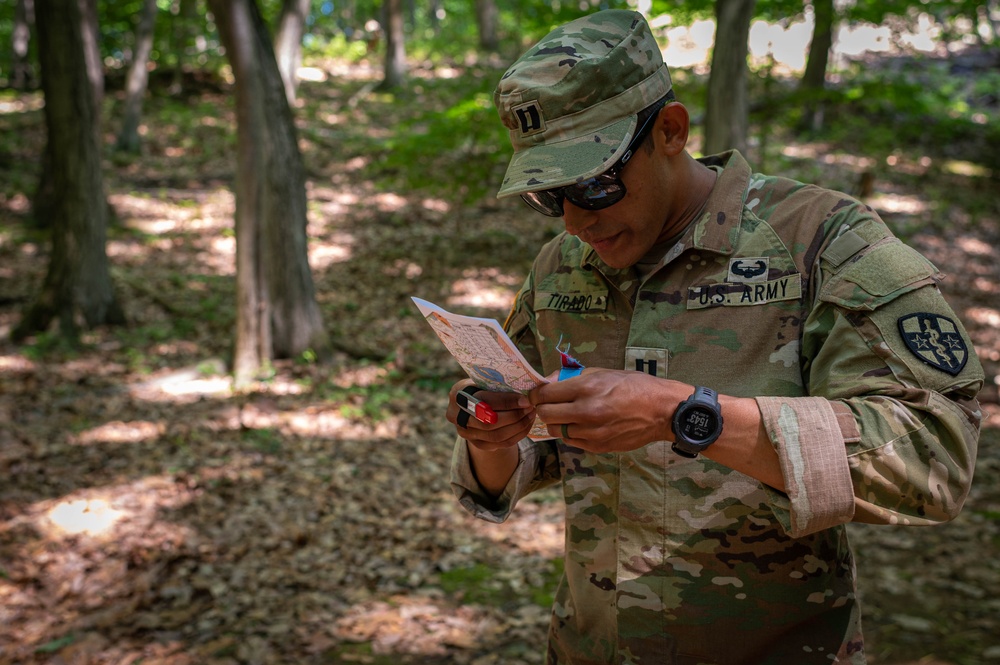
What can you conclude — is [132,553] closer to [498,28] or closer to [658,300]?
[658,300]

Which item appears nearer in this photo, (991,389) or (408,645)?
(408,645)

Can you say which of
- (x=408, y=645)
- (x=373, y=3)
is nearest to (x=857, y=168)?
(x=408, y=645)

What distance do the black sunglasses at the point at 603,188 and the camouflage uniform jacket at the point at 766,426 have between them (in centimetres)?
19

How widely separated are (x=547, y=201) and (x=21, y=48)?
21.3m

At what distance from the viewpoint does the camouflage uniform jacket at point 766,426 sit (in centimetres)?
132

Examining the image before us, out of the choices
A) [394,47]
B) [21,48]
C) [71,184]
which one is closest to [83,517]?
[71,184]

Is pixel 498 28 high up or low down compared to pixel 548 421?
up

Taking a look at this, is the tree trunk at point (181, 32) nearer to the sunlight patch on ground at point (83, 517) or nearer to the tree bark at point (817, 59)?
the tree bark at point (817, 59)

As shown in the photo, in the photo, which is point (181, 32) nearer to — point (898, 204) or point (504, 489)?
point (898, 204)

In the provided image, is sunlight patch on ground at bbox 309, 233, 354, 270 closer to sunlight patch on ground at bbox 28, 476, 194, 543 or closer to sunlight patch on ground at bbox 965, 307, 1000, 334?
sunlight patch on ground at bbox 28, 476, 194, 543

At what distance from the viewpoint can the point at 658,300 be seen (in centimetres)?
173

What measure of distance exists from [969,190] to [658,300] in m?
12.7

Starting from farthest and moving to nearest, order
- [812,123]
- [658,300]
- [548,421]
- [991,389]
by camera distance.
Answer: [812,123]
[991,389]
[658,300]
[548,421]

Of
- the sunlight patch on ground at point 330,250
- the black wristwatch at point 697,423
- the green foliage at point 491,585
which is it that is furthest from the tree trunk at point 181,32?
the black wristwatch at point 697,423
